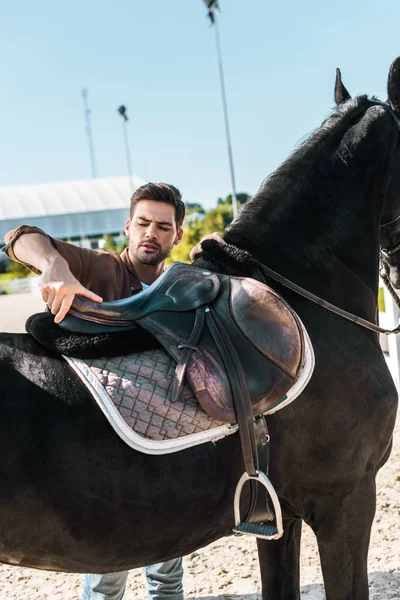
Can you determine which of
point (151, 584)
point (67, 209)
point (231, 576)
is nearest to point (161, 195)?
point (151, 584)

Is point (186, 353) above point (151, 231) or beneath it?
beneath

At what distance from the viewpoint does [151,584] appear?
122 inches

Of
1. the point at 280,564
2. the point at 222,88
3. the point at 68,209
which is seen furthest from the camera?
the point at 68,209

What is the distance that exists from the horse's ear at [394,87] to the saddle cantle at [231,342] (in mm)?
1207

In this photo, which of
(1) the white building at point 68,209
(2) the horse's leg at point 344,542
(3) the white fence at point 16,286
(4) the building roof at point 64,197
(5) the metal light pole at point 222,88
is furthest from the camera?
(4) the building roof at point 64,197

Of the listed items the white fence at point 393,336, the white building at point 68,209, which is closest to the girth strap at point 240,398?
the white fence at point 393,336

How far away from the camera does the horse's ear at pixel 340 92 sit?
2.85 metres

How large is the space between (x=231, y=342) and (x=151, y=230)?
1.02m

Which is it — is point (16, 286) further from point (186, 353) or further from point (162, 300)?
point (186, 353)

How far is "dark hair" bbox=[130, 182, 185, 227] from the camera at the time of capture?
2.90 metres

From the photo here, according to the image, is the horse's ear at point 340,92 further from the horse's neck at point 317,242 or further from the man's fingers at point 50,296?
the man's fingers at point 50,296

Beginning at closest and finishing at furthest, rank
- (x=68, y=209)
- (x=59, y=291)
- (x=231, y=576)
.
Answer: (x=59, y=291) < (x=231, y=576) < (x=68, y=209)

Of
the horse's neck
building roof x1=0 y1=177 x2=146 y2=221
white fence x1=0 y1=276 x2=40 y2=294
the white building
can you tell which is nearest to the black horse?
the horse's neck

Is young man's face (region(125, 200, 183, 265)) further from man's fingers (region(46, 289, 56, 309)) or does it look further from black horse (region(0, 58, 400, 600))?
man's fingers (region(46, 289, 56, 309))
